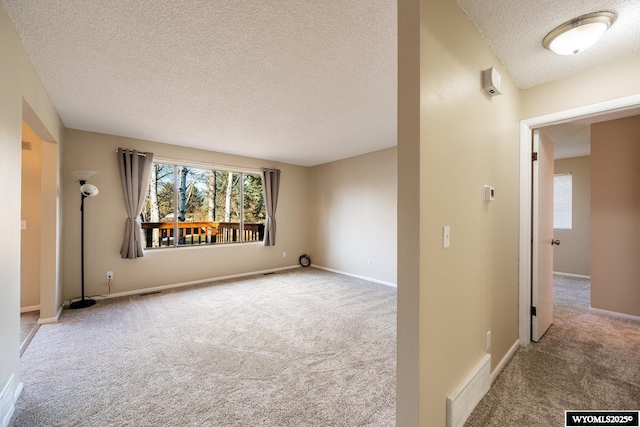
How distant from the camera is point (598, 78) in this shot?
2.05 meters

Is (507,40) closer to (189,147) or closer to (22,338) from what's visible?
(189,147)

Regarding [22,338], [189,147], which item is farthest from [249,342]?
[189,147]

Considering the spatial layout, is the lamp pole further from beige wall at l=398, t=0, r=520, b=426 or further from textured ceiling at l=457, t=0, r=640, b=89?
textured ceiling at l=457, t=0, r=640, b=89

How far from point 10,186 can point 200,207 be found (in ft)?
11.4

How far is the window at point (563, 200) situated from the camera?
5375 millimetres

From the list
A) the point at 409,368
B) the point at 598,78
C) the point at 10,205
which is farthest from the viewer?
the point at 598,78

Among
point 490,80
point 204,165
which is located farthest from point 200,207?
point 490,80

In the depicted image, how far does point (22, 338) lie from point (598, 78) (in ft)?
18.6

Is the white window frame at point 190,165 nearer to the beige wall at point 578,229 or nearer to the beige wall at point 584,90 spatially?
the beige wall at point 584,90

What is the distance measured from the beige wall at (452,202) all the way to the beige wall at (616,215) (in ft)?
7.64

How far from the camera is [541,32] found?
5.55 feet

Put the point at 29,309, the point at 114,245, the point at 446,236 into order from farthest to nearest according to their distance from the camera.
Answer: the point at 114,245 → the point at 29,309 → the point at 446,236

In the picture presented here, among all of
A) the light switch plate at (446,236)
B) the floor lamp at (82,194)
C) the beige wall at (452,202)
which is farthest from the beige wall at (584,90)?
the floor lamp at (82,194)

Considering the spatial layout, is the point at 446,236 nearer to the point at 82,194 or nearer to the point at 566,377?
the point at 566,377
